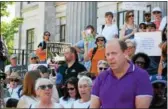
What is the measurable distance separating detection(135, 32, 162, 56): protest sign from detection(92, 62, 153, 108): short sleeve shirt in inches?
140

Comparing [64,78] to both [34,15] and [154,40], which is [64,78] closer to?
→ [154,40]

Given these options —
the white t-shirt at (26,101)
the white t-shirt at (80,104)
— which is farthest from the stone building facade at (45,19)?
the white t-shirt at (26,101)

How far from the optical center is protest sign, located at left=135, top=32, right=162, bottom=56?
937cm

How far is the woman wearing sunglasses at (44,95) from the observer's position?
6336 mm

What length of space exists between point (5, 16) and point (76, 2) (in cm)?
1457

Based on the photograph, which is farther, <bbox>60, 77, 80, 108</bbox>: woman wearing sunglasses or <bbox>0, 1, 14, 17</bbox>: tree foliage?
<bbox>0, 1, 14, 17</bbox>: tree foliage

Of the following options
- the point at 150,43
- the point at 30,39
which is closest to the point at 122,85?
the point at 150,43

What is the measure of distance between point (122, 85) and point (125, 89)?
2.4 inches

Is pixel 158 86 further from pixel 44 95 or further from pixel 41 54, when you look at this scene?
pixel 41 54

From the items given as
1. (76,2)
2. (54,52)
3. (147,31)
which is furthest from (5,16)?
(147,31)

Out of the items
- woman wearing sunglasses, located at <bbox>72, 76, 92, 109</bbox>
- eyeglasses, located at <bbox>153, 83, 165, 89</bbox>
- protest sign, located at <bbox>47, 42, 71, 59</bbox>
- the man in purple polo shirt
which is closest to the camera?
the man in purple polo shirt

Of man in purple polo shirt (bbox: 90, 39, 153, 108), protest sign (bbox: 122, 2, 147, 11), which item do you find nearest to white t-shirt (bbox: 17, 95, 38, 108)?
man in purple polo shirt (bbox: 90, 39, 153, 108)

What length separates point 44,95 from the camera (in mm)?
6375

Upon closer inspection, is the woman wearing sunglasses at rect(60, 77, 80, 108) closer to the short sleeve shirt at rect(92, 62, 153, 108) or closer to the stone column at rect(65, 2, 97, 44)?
the short sleeve shirt at rect(92, 62, 153, 108)
